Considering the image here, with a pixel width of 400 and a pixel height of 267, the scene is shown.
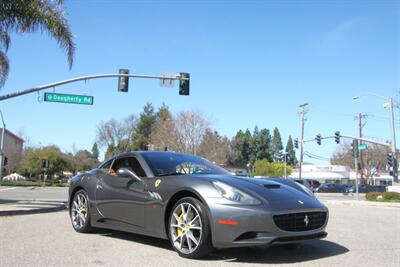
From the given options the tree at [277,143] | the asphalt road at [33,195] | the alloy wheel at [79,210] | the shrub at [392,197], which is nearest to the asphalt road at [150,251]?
the alloy wheel at [79,210]

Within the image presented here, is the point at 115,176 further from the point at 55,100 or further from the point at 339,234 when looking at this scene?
the point at 55,100

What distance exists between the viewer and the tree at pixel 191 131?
5934cm

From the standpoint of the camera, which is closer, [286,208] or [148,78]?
[286,208]

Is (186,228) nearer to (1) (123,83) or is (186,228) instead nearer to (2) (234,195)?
(2) (234,195)

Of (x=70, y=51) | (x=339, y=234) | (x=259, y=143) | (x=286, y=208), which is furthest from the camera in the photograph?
(x=259, y=143)

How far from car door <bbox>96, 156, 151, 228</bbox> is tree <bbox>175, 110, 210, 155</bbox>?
5145cm

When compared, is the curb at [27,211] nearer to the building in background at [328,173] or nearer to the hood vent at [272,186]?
the hood vent at [272,186]

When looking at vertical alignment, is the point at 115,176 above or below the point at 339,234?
above

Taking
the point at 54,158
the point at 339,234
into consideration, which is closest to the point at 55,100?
the point at 339,234

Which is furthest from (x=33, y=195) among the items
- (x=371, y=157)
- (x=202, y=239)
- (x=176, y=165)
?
(x=371, y=157)

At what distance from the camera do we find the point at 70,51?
52.2 ft

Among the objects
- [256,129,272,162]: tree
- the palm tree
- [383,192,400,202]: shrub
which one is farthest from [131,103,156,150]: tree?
the palm tree

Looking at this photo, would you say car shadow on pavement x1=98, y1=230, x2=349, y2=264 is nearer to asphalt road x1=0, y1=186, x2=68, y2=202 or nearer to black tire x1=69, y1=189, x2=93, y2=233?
black tire x1=69, y1=189, x2=93, y2=233

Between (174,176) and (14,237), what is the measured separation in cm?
302
